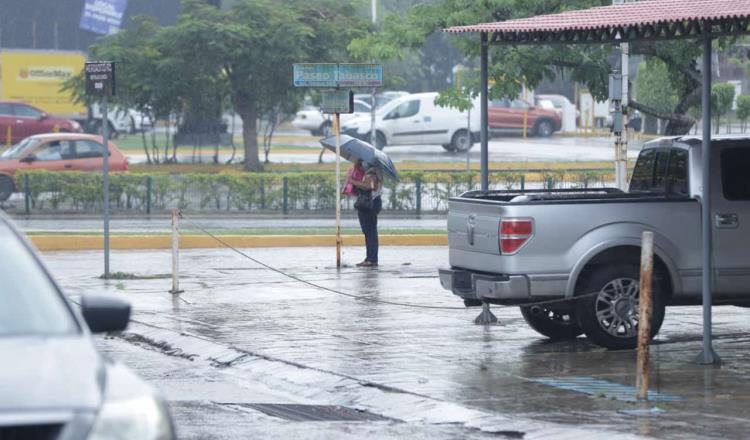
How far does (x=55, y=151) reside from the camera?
109 ft

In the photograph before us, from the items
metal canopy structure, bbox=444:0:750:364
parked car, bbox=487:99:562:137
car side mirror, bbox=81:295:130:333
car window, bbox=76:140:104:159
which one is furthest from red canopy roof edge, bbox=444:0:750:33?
parked car, bbox=487:99:562:137

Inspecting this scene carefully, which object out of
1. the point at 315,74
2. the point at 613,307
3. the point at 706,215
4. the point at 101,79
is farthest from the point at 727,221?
the point at 101,79

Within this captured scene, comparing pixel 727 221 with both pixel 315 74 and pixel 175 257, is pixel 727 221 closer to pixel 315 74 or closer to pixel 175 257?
pixel 175 257

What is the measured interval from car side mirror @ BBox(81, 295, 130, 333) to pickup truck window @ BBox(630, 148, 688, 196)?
25.6 ft

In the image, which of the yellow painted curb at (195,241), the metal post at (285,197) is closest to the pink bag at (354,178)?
the yellow painted curb at (195,241)

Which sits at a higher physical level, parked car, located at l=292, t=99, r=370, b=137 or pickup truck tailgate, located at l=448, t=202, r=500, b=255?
parked car, located at l=292, t=99, r=370, b=137

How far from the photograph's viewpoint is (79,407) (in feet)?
18.6

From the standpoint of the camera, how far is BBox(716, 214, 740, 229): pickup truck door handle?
13.4 m

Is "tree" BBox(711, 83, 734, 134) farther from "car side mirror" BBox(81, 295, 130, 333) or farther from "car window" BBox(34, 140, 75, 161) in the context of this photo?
"car side mirror" BBox(81, 295, 130, 333)

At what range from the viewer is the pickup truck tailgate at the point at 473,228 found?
1314 cm

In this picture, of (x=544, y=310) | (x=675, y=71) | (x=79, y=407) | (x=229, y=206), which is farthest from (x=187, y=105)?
(x=79, y=407)

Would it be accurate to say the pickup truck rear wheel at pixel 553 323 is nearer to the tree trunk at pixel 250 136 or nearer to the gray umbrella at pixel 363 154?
the gray umbrella at pixel 363 154

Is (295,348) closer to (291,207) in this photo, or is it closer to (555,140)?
(291,207)

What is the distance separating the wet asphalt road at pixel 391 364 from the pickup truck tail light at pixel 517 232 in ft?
3.25
